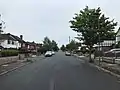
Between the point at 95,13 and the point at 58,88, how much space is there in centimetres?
3182

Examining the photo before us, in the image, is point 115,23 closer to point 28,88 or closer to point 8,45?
point 28,88

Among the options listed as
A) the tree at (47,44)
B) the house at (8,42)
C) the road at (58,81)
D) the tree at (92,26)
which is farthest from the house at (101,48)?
the tree at (47,44)

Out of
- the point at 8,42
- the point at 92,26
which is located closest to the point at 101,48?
the point at 92,26

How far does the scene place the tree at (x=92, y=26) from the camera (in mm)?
40594

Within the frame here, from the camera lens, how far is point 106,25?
41688mm

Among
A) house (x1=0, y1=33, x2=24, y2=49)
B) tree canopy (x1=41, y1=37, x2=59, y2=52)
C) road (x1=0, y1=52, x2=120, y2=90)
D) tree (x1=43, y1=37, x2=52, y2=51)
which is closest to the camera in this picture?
road (x1=0, y1=52, x2=120, y2=90)

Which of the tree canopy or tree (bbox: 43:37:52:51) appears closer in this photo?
the tree canopy

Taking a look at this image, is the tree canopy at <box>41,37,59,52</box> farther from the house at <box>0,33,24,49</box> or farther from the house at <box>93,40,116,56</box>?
the house at <box>93,40,116,56</box>

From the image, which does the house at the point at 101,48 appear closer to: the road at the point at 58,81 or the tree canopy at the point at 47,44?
the road at the point at 58,81

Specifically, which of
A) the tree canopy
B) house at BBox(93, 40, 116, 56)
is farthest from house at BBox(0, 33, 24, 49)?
house at BBox(93, 40, 116, 56)

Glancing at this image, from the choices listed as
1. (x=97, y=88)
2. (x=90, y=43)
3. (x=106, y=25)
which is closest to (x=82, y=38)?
A: (x=90, y=43)

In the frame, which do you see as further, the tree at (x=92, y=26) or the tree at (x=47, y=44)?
the tree at (x=47, y=44)

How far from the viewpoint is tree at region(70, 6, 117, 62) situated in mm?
40594

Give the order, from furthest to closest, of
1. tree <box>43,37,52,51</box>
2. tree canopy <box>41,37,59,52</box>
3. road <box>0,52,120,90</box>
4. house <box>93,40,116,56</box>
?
tree <box>43,37,52,51</box>
tree canopy <box>41,37,59,52</box>
house <box>93,40,116,56</box>
road <box>0,52,120,90</box>
